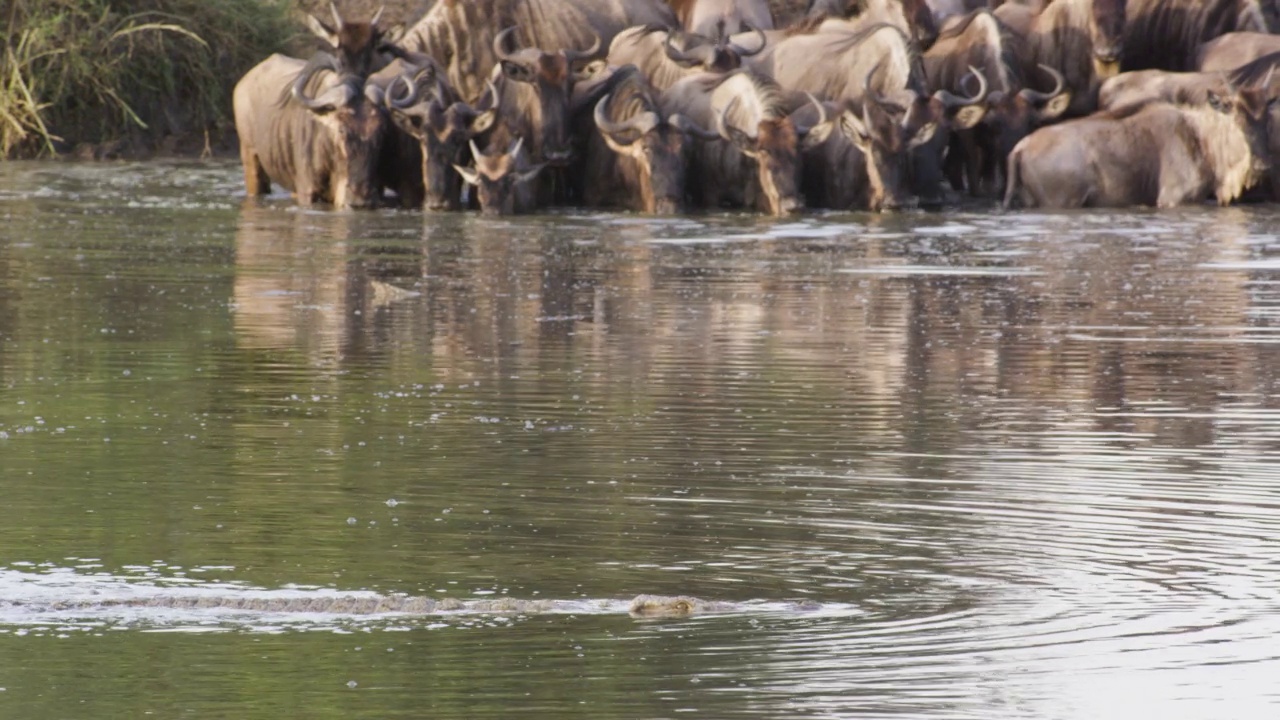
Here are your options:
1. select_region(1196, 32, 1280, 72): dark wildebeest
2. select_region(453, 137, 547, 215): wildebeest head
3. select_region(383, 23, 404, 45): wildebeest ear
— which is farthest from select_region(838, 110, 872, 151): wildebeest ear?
select_region(383, 23, 404, 45): wildebeest ear

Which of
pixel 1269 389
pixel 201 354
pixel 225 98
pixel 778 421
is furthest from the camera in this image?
pixel 225 98

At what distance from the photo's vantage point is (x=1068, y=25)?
27094 mm

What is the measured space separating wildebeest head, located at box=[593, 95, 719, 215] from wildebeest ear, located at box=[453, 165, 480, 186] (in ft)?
4.94

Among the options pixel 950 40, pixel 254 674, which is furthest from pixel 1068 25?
pixel 254 674

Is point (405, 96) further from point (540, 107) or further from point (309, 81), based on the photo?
point (540, 107)

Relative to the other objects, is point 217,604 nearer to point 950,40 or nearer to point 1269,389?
point 1269,389

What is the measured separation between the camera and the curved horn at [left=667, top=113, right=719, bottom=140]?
2436 cm

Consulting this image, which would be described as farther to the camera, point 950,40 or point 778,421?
point 950,40

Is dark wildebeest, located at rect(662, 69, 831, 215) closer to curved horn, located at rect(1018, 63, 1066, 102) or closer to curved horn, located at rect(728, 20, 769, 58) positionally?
curved horn, located at rect(728, 20, 769, 58)

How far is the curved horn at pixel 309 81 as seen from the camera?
25125 millimetres

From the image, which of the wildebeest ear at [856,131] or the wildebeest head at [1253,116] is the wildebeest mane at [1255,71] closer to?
the wildebeest head at [1253,116]

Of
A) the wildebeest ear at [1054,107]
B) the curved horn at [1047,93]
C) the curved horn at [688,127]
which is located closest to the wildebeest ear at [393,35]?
the curved horn at [688,127]

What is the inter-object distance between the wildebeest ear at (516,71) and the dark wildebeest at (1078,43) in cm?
555

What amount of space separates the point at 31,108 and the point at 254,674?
28.1 m
